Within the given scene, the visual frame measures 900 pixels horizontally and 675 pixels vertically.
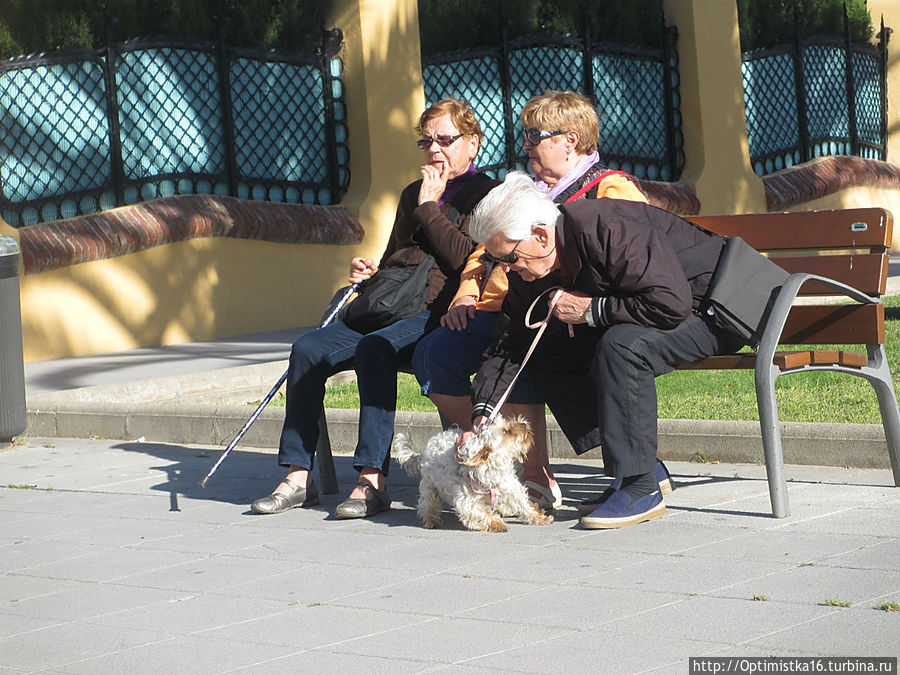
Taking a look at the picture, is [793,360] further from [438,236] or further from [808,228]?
[438,236]

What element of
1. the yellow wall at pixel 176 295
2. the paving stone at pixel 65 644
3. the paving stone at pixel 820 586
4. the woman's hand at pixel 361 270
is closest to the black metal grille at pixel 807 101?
the yellow wall at pixel 176 295

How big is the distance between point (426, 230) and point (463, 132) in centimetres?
48

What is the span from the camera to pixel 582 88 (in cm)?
1448

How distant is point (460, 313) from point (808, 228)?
1512 mm

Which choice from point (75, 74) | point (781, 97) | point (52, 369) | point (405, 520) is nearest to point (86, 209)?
point (75, 74)

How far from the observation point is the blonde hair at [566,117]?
519 centimetres

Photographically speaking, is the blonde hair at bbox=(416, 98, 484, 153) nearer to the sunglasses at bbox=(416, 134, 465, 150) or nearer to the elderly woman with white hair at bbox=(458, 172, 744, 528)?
the sunglasses at bbox=(416, 134, 465, 150)

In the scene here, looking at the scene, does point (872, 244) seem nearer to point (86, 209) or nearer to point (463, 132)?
point (463, 132)

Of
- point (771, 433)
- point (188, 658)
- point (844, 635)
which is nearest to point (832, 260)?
point (771, 433)

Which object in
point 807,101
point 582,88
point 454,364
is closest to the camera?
point 454,364

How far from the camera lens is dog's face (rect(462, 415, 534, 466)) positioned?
474 centimetres

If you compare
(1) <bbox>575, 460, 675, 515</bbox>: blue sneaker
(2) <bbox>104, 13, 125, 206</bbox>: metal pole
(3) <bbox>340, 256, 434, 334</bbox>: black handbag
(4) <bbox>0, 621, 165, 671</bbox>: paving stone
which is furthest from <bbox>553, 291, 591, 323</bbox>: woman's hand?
(2) <bbox>104, 13, 125, 206</bbox>: metal pole

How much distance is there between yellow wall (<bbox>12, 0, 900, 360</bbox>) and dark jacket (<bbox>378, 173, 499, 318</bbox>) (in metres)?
6.02

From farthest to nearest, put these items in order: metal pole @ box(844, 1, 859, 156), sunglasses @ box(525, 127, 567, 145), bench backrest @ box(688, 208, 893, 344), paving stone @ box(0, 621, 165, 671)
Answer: metal pole @ box(844, 1, 859, 156), sunglasses @ box(525, 127, 567, 145), bench backrest @ box(688, 208, 893, 344), paving stone @ box(0, 621, 165, 671)
